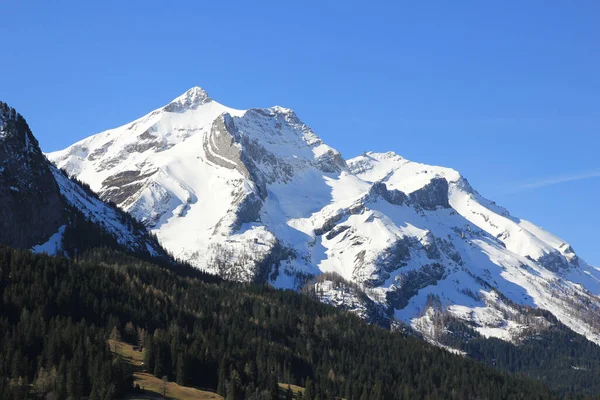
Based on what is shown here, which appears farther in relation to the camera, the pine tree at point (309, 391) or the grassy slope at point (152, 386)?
the pine tree at point (309, 391)

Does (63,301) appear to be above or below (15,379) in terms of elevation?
above

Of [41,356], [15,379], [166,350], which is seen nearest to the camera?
[15,379]

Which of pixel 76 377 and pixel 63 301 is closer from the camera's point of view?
pixel 76 377

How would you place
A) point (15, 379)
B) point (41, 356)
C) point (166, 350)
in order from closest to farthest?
point (15, 379) < point (41, 356) < point (166, 350)

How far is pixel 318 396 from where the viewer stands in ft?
606

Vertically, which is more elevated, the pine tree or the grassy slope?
the pine tree

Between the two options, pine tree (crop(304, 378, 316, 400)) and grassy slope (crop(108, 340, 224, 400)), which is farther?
pine tree (crop(304, 378, 316, 400))

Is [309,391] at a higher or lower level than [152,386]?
higher

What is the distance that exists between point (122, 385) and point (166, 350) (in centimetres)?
2823

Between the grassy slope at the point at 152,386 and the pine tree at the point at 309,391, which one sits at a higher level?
the pine tree at the point at 309,391

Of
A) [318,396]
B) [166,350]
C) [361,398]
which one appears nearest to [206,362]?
[166,350]

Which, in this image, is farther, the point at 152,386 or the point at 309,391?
the point at 309,391

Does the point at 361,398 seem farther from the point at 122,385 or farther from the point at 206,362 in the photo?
the point at 122,385

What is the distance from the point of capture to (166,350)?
182m
